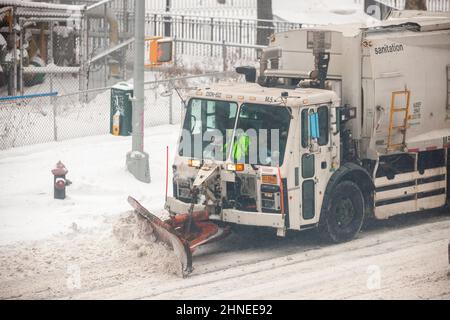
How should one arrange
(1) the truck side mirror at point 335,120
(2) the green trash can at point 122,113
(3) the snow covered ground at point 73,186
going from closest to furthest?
(1) the truck side mirror at point 335,120 < (3) the snow covered ground at point 73,186 < (2) the green trash can at point 122,113

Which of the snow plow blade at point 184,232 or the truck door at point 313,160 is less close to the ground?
the truck door at point 313,160

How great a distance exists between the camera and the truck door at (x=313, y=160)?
49.9 feet

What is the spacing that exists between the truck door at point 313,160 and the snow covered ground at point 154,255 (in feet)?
2.32

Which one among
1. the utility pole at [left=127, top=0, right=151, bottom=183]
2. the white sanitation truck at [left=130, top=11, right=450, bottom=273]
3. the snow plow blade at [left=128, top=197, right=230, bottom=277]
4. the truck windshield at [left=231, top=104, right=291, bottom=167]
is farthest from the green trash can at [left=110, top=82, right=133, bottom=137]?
the truck windshield at [left=231, top=104, right=291, bottom=167]

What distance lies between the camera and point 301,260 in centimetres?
1509

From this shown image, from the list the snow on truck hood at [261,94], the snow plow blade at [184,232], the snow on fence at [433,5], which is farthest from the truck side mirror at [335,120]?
the snow on fence at [433,5]

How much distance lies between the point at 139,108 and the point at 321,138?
4384mm

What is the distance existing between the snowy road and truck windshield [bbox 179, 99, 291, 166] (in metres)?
1.50

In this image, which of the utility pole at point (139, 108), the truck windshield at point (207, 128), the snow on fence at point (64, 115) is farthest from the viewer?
the snow on fence at point (64, 115)

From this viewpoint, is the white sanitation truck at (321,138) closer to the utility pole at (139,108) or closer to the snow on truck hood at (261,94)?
the snow on truck hood at (261,94)

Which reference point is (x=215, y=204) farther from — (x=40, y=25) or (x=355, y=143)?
(x=40, y=25)

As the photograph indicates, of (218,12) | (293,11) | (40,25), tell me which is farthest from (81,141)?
(293,11)

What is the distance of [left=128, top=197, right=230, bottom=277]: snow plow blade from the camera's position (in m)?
14.2
